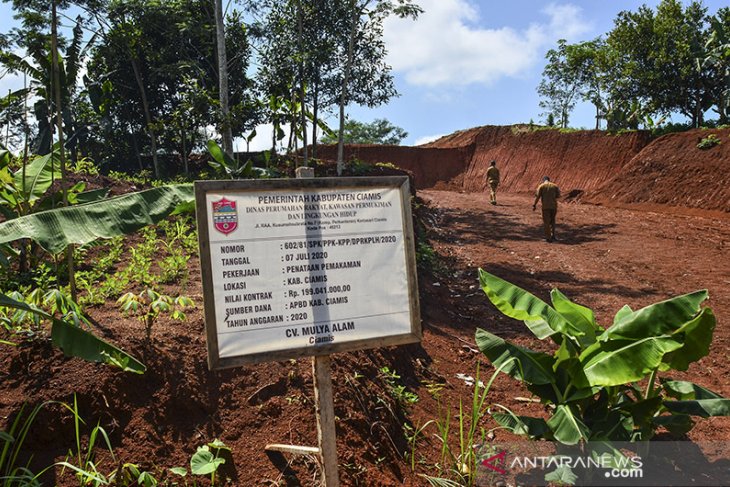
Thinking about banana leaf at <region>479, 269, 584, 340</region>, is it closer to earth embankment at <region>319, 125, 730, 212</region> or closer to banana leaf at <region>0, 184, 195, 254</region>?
banana leaf at <region>0, 184, 195, 254</region>

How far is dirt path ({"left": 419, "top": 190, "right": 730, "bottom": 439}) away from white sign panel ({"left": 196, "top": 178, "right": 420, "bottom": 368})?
2930 millimetres

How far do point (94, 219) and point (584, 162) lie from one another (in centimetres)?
2672

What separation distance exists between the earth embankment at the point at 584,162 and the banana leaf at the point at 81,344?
19.5 metres

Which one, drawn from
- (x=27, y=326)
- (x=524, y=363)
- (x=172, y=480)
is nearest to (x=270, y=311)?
(x=172, y=480)

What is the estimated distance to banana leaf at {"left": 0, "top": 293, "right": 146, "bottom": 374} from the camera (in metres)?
3.13

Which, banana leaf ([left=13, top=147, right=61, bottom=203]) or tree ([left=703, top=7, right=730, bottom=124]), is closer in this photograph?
banana leaf ([left=13, top=147, right=61, bottom=203])

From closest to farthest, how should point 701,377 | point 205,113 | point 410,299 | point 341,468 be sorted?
1. point 410,299
2. point 341,468
3. point 701,377
4. point 205,113

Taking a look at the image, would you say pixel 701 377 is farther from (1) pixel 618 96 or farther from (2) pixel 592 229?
(1) pixel 618 96

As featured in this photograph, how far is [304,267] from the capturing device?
299 centimetres

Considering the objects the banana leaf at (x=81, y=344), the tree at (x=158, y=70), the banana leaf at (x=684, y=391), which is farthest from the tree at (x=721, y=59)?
the banana leaf at (x=81, y=344)

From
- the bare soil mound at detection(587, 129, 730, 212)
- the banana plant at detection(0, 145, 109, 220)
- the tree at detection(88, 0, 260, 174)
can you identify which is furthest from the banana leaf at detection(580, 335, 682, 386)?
the bare soil mound at detection(587, 129, 730, 212)

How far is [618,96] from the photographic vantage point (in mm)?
31344

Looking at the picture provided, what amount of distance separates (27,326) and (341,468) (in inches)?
101

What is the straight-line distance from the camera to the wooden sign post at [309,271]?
2.86 meters
